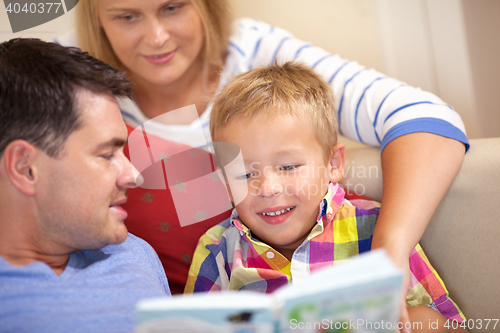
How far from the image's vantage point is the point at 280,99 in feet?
3.31

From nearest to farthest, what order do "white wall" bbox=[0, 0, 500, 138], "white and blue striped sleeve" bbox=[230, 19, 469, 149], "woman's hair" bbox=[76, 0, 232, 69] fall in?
"white and blue striped sleeve" bbox=[230, 19, 469, 149] < "woman's hair" bbox=[76, 0, 232, 69] < "white wall" bbox=[0, 0, 500, 138]

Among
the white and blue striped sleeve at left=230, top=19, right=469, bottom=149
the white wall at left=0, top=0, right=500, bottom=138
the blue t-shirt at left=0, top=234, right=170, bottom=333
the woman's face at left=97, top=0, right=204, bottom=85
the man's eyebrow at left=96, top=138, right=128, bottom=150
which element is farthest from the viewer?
the white wall at left=0, top=0, right=500, bottom=138

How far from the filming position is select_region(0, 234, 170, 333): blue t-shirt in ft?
2.23

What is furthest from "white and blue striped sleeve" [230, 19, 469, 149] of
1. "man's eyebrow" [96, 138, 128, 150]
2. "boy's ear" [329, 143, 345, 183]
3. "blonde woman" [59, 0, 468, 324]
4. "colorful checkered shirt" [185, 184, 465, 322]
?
"man's eyebrow" [96, 138, 128, 150]

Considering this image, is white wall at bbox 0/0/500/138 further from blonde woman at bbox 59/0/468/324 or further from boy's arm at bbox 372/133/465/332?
A: boy's arm at bbox 372/133/465/332

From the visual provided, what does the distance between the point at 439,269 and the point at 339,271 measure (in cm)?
64

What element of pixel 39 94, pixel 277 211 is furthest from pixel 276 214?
pixel 39 94

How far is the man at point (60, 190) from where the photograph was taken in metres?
0.72

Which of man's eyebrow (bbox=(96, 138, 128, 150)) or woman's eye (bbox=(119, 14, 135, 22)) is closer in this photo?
man's eyebrow (bbox=(96, 138, 128, 150))

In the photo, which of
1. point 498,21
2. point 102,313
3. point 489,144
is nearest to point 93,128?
point 102,313

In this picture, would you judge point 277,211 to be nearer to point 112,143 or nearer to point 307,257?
point 307,257

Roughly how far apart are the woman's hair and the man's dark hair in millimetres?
570

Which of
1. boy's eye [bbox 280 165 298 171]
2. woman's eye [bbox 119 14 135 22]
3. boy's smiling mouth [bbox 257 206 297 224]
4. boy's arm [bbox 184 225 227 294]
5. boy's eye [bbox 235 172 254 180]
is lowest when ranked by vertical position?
boy's arm [bbox 184 225 227 294]

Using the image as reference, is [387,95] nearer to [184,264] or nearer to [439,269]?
[439,269]
